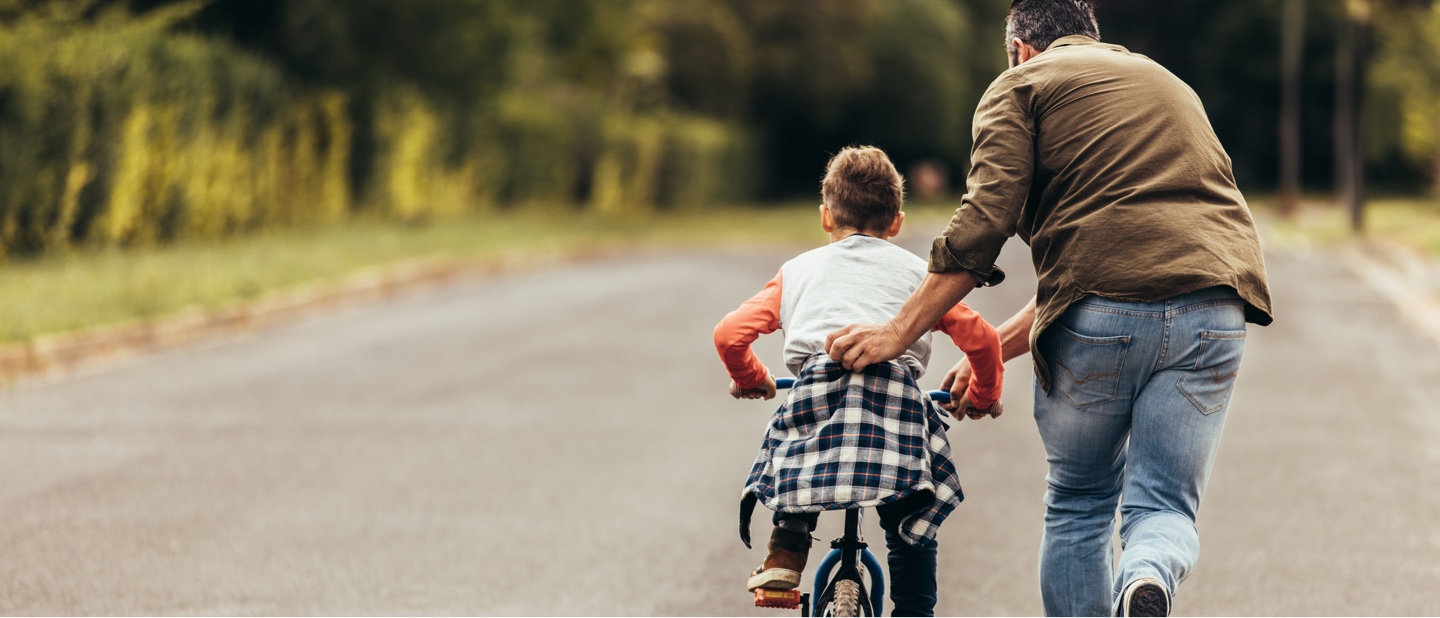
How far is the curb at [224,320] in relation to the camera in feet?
33.1

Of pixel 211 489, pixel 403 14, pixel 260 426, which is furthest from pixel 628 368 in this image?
pixel 403 14

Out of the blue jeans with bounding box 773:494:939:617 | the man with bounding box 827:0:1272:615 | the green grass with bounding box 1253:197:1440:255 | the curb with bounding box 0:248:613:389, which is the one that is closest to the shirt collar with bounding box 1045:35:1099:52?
the man with bounding box 827:0:1272:615

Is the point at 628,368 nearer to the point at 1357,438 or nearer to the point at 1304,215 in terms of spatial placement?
the point at 1357,438

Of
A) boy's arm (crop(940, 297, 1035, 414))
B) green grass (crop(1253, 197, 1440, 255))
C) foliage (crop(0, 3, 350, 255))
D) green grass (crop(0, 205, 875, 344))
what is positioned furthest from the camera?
green grass (crop(1253, 197, 1440, 255))

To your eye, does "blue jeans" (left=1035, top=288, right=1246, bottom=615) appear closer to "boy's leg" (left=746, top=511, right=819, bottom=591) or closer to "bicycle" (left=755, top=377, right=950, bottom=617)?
"bicycle" (left=755, top=377, right=950, bottom=617)

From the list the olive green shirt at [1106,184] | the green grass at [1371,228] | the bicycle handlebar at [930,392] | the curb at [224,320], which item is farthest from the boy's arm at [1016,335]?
the green grass at [1371,228]

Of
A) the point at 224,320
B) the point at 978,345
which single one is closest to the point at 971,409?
the point at 978,345

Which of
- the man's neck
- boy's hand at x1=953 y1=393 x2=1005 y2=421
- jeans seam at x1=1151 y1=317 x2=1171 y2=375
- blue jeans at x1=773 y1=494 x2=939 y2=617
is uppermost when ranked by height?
the man's neck

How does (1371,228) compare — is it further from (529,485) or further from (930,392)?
(930,392)

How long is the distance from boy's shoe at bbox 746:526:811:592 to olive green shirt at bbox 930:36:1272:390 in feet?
2.19

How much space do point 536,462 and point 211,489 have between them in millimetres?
1461

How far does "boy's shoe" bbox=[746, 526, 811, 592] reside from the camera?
3369mm

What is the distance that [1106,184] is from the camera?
3.46 meters

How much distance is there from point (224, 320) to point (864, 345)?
10.1 m
